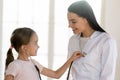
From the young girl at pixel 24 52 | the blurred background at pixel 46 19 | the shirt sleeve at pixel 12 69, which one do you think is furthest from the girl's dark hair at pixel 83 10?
the blurred background at pixel 46 19

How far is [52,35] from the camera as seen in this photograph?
3.45m

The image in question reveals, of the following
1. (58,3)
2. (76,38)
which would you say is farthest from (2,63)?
(76,38)

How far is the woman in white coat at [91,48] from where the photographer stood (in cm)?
171

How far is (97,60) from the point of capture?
1.77 meters

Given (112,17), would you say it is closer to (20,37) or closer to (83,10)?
(83,10)

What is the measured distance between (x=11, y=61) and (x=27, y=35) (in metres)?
0.20

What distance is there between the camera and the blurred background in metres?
3.40

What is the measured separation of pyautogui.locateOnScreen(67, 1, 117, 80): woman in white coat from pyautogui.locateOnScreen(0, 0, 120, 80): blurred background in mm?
1593

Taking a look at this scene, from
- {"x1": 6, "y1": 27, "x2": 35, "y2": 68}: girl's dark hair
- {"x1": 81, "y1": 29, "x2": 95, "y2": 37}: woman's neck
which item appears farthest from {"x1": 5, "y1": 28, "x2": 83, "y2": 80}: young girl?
{"x1": 81, "y1": 29, "x2": 95, "y2": 37}: woman's neck

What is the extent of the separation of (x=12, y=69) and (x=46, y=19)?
6.29 feet

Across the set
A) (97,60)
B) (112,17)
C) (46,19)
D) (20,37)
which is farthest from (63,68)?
(112,17)

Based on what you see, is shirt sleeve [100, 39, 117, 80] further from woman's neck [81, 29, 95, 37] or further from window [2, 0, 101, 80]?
window [2, 0, 101, 80]

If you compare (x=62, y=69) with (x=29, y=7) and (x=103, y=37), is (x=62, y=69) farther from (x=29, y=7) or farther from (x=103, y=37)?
(x=29, y=7)

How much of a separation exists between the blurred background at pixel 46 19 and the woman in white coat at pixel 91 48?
159 centimetres
